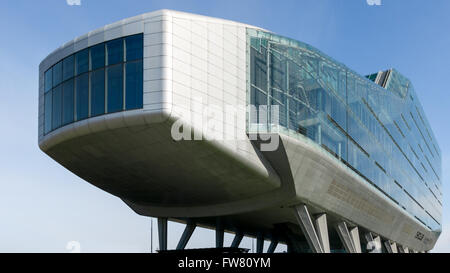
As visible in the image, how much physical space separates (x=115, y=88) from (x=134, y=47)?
8.19 ft

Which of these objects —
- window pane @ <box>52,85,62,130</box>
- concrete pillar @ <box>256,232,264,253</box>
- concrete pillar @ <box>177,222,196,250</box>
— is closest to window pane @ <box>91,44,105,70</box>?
window pane @ <box>52,85,62,130</box>

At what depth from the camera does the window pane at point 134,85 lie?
1125 inches

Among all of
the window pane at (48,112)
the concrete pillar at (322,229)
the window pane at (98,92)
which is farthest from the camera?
the concrete pillar at (322,229)

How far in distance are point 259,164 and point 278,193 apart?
5.22 meters

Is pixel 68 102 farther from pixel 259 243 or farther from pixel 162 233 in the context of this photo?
pixel 259 243

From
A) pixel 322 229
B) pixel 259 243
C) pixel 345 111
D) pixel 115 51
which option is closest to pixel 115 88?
pixel 115 51

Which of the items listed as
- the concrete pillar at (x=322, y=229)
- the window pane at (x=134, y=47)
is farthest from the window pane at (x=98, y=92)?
the concrete pillar at (x=322, y=229)

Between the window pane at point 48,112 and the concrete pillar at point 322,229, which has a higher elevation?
the window pane at point 48,112

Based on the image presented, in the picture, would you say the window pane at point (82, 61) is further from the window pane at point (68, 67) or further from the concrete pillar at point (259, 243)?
the concrete pillar at point (259, 243)

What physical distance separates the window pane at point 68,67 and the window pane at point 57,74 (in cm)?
46

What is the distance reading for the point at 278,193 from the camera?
38.2m

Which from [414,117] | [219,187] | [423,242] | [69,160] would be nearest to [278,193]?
[219,187]

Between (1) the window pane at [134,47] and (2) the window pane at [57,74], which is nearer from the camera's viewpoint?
(1) the window pane at [134,47]
